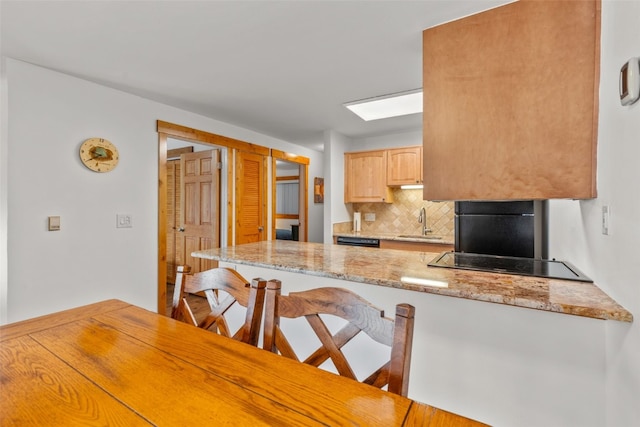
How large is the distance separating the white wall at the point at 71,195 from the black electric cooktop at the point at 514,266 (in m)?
2.71

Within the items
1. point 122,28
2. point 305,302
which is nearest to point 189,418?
point 305,302

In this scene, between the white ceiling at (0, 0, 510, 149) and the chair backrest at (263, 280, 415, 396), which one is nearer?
the chair backrest at (263, 280, 415, 396)

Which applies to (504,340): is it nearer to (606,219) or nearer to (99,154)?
(606,219)

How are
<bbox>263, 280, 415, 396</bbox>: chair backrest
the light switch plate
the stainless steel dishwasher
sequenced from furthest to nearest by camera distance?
the stainless steel dishwasher < the light switch plate < <bbox>263, 280, 415, 396</bbox>: chair backrest

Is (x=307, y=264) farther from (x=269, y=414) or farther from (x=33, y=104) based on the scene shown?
(x=33, y=104)

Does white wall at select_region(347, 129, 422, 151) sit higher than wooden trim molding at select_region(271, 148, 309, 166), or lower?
higher

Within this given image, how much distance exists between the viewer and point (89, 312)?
50.9 inches

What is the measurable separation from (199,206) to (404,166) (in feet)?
9.21

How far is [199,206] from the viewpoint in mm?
4215

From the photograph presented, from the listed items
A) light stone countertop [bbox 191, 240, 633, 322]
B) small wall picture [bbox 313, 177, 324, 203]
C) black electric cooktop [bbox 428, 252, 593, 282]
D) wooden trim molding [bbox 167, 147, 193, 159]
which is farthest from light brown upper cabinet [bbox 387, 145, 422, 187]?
wooden trim molding [bbox 167, 147, 193, 159]

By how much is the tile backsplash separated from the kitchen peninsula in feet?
8.25

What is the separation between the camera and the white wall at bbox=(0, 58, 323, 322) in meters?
2.24

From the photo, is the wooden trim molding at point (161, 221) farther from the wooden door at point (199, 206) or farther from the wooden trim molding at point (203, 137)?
the wooden door at point (199, 206)

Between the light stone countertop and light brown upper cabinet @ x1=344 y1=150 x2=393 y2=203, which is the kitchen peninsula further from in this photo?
light brown upper cabinet @ x1=344 y1=150 x2=393 y2=203
